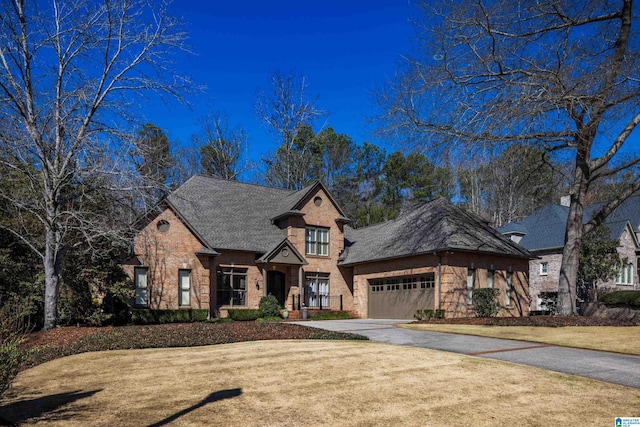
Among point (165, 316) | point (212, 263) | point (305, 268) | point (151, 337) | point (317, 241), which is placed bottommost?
point (165, 316)

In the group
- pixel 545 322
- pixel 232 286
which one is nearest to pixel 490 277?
pixel 545 322

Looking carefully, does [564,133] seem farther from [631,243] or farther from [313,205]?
[631,243]

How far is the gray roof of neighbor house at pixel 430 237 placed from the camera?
2380 centimetres

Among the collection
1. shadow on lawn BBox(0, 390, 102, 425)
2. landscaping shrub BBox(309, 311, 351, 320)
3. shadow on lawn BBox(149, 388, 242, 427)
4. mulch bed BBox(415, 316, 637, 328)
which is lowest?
Result: landscaping shrub BBox(309, 311, 351, 320)

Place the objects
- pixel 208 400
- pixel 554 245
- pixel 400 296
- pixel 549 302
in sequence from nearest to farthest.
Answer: pixel 208 400
pixel 400 296
pixel 549 302
pixel 554 245

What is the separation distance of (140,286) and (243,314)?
5.04 meters

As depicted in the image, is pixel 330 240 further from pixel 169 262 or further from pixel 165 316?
pixel 165 316

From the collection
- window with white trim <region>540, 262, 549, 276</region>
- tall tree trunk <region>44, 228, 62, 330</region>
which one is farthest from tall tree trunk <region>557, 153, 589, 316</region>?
tall tree trunk <region>44, 228, 62, 330</region>

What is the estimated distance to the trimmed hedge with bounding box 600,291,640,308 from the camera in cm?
2853

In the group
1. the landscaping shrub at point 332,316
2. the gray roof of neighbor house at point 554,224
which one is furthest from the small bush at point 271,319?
the gray roof of neighbor house at point 554,224

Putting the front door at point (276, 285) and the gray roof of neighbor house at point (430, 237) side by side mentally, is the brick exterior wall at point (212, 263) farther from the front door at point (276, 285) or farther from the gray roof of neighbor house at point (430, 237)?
the gray roof of neighbor house at point (430, 237)

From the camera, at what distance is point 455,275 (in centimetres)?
2325

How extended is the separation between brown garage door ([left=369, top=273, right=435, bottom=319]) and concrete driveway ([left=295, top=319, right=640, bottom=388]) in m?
8.85

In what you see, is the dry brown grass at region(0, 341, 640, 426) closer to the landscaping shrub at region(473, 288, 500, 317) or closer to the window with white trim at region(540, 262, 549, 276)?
the landscaping shrub at region(473, 288, 500, 317)
